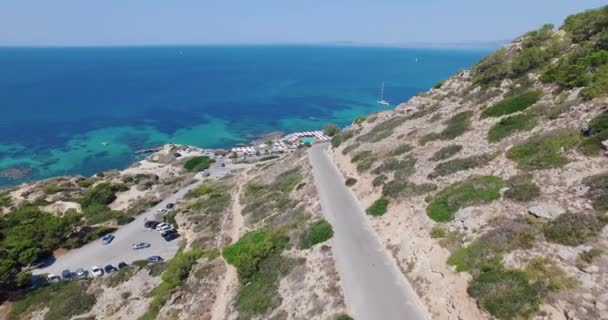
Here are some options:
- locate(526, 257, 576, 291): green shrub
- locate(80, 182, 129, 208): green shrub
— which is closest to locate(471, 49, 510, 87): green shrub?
locate(526, 257, 576, 291): green shrub

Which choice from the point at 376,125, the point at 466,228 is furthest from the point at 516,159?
the point at 376,125

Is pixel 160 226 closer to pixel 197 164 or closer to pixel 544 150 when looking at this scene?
pixel 197 164

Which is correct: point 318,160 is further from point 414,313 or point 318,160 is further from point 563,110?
point 414,313

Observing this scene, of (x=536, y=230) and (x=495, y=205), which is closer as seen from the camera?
(x=536, y=230)

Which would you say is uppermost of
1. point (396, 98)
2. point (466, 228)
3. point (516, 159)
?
point (516, 159)

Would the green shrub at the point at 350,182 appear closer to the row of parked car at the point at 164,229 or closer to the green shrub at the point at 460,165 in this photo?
the green shrub at the point at 460,165

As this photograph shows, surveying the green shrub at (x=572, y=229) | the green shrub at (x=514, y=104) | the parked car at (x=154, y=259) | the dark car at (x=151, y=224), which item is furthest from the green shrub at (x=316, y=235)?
the dark car at (x=151, y=224)
